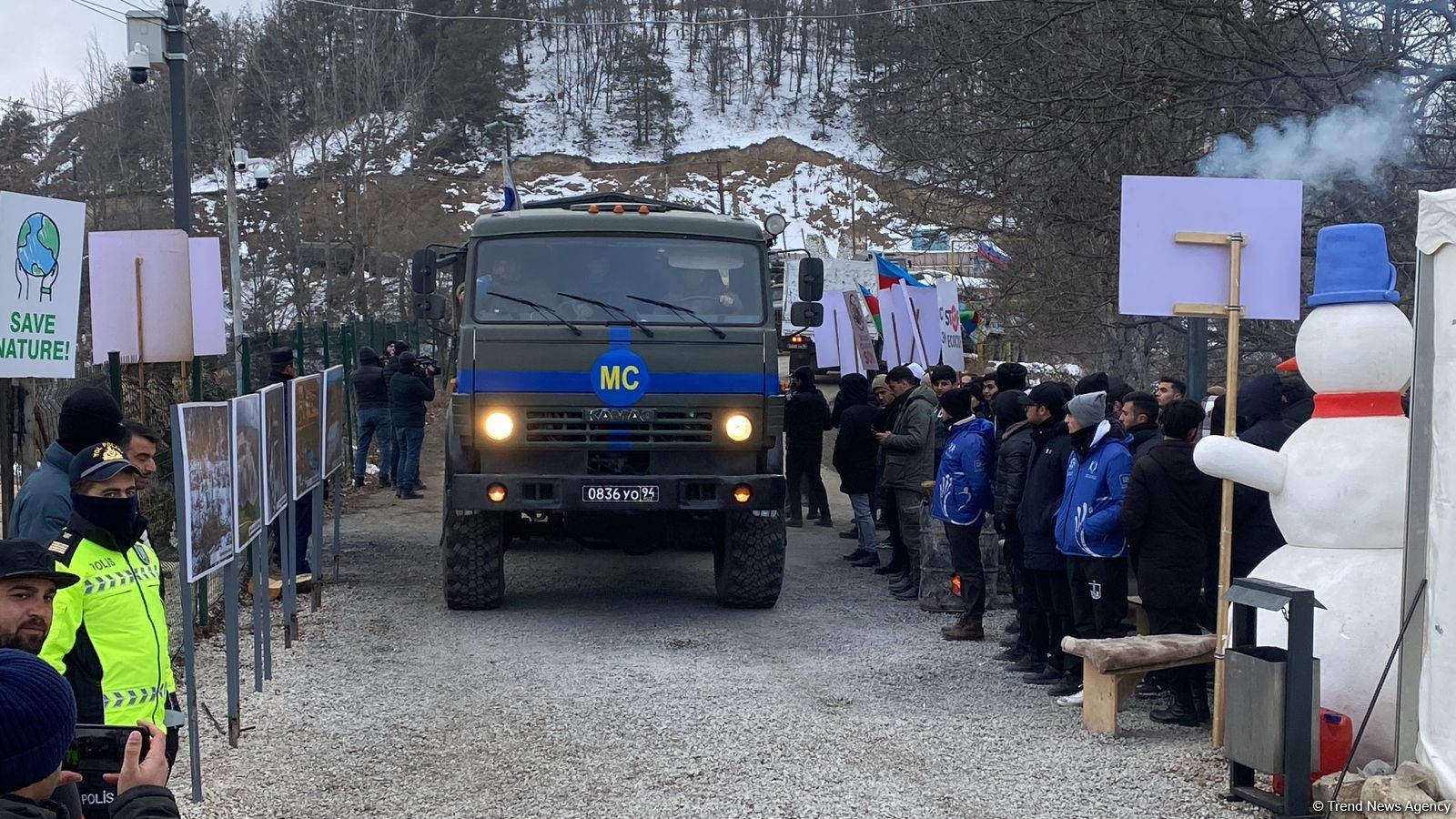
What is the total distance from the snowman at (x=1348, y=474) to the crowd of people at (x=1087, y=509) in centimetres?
83

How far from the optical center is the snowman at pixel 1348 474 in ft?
18.6

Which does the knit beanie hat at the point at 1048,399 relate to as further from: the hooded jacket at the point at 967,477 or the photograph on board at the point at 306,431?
the photograph on board at the point at 306,431

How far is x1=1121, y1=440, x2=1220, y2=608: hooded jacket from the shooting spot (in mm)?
6949

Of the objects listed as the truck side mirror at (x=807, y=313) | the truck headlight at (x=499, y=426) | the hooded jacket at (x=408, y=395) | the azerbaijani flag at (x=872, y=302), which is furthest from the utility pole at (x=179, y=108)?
the azerbaijani flag at (x=872, y=302)

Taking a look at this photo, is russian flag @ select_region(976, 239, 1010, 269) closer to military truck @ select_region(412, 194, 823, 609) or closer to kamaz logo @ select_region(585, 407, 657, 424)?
military truck @ select_region(412, 194, 823, 609)

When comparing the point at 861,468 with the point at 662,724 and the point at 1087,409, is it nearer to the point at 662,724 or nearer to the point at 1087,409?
the point at 1087,409

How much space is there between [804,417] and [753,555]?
4.64 m

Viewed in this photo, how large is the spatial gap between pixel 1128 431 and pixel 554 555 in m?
6.62

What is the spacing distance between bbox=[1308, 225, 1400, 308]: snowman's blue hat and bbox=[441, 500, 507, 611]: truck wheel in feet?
18.8

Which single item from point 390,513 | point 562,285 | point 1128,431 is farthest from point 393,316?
point 1128,431

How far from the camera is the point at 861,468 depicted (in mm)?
12531

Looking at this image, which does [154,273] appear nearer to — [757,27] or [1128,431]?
[1128,431]

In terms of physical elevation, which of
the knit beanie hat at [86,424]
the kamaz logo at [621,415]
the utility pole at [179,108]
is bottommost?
the kamaz logo at [621,415]

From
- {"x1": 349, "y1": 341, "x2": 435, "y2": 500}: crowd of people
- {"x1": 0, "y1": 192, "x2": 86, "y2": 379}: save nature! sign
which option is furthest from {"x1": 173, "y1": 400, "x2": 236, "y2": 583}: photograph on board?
{"x1": 349, "y1": 341, "x2": 435, "y2": 500}: crowd of people
